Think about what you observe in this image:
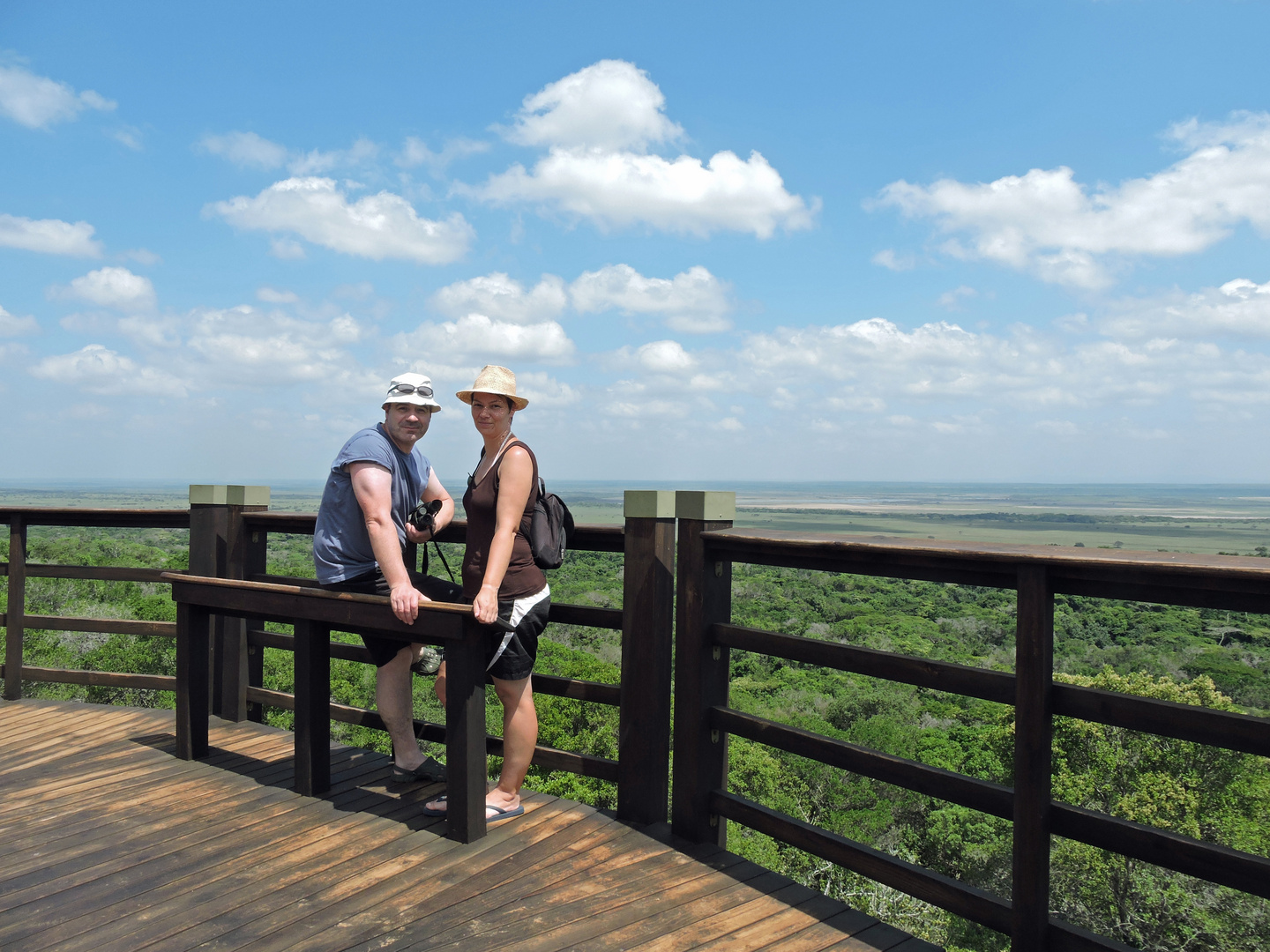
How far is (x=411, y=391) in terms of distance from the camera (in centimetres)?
338

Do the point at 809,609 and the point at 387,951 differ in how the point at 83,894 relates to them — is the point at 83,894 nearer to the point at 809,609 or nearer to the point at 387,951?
the point at 387,951

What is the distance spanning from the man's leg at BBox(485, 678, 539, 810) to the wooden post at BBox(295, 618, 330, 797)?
2.34ft

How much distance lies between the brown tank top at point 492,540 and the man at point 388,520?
0.89ft

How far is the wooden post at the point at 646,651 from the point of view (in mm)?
3213

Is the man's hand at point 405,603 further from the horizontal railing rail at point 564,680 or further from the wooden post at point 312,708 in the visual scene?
the wooden post at point 312,708

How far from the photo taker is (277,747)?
161 inches

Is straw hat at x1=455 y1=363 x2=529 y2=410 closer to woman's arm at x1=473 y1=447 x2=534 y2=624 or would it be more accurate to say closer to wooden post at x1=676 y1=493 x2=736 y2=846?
woman's arm at x1=473 y1=447 x2=534 y2=624

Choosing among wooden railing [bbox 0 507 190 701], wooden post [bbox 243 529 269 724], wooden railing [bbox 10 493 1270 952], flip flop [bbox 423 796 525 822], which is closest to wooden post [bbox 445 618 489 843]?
flip flop [bbox 423 796 525 822]

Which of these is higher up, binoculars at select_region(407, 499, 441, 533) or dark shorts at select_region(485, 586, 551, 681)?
binoculars at select_region(407, 499, 441, 533)

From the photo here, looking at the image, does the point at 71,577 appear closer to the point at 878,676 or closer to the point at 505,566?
the point at 505,566

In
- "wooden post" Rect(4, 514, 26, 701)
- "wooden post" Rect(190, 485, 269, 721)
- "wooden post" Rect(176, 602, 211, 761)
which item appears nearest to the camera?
"wooden post" Rect(176, 602, 211, 761)

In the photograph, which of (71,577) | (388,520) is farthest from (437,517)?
(71,577)

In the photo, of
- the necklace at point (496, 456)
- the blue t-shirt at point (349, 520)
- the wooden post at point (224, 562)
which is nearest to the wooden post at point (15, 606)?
the wooden post at point (224, 562)

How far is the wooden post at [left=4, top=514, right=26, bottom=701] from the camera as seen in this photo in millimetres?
5039
